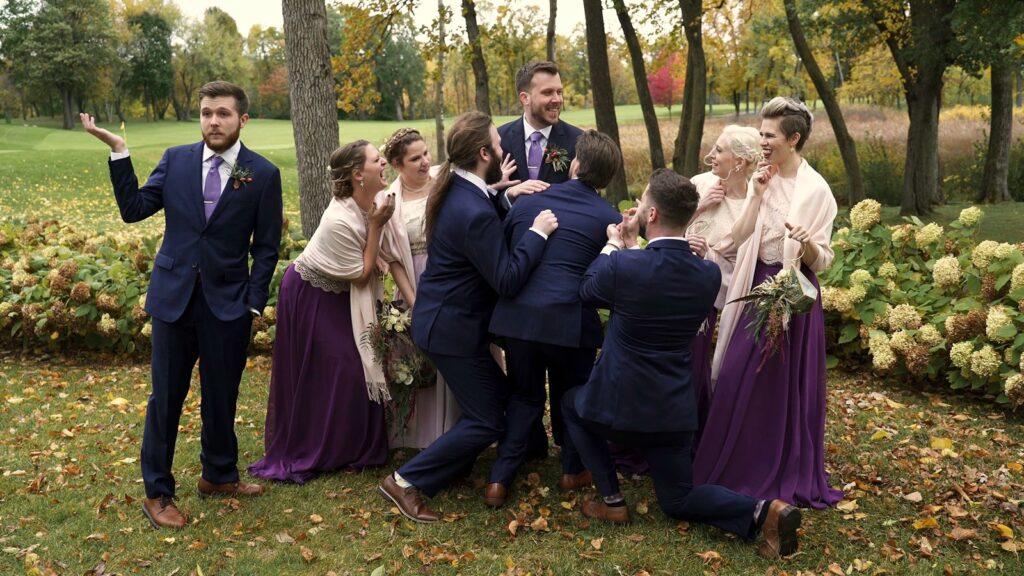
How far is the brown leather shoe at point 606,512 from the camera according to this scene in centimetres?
438

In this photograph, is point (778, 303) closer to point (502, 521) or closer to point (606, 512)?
point (606, 512)

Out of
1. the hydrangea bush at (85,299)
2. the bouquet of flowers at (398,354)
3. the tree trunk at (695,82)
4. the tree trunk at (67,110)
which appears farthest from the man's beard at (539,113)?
the tree trunk at (67,110)

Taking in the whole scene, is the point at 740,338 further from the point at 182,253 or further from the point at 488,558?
the point at 182,253

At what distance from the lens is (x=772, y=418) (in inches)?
177

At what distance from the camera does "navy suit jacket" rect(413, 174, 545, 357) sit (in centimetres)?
421

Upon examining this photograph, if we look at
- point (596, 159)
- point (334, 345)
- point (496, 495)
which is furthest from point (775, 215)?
point (334, 345)

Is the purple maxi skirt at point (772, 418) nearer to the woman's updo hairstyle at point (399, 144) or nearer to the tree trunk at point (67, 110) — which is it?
the woman's updo hairstyle at point (399, 144)

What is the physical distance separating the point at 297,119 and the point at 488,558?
199 inches

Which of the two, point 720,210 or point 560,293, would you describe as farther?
point 720,210

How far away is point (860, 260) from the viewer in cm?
714

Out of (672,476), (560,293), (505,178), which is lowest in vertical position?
(672,476)

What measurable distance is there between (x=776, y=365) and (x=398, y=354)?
204cm

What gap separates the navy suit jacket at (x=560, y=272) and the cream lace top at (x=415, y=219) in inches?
32.2

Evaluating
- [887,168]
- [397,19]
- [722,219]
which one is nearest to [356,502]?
[722,219]
